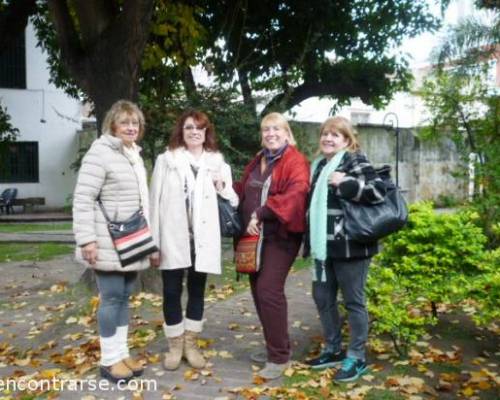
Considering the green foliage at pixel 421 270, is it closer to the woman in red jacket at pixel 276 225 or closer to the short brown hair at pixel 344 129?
the woman in red jacket at pixel 276 225

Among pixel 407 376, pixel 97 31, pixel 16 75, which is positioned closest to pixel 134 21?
pixel 97 31

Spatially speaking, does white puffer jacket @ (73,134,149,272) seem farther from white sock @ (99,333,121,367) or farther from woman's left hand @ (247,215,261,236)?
woman's left hand @ (247,215,261,236)

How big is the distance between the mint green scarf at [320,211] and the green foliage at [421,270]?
80 centimetres

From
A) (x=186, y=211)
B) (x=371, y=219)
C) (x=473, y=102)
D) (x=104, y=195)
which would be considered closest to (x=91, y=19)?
(x=104, y=195)

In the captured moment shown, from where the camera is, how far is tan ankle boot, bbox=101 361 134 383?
4523 millimetres

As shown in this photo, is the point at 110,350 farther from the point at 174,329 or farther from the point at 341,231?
the point at 341,231

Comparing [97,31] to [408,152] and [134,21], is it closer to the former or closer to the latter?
[134,21]

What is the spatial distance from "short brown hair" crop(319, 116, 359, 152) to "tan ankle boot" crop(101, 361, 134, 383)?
90.7 inches

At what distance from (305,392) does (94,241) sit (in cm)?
182

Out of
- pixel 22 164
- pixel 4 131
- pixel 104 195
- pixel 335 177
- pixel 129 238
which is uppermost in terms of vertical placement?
pixel 4 131

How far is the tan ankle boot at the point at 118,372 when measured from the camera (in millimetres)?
4523

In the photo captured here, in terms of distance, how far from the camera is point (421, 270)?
16.6 ft

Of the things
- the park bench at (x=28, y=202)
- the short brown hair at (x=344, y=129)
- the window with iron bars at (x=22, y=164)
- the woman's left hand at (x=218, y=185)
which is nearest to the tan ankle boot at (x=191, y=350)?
the woman's left hand at (x=218, y=185)

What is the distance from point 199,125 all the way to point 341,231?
1321 mm
